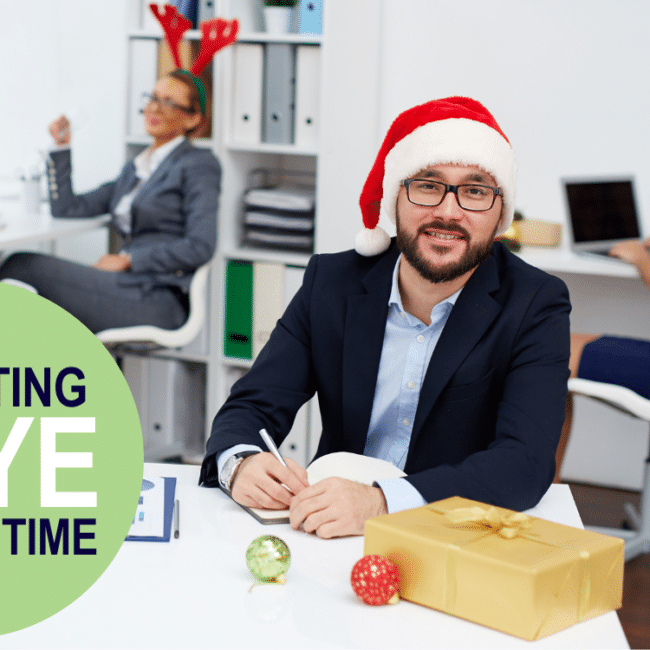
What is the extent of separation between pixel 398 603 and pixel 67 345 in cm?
44

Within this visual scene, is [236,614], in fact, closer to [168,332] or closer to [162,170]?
[168,332]

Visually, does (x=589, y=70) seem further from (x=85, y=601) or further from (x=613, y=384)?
(x=85, y=601)

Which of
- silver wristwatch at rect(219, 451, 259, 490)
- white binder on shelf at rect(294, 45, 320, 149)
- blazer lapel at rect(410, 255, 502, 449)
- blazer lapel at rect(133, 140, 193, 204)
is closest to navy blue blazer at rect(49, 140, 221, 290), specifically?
blazer lapel at rect(133, 140, 193, 204)

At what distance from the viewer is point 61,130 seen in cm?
348

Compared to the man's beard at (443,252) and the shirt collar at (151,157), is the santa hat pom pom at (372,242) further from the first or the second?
the shirt collar at (151,157)

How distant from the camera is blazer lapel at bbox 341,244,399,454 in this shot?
5.21 ft

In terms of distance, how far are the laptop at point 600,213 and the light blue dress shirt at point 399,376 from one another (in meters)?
1.65

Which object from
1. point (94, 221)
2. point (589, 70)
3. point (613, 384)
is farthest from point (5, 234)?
point (589, 70)

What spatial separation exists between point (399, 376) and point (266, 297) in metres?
1.89

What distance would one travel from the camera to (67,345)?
90 centimetres

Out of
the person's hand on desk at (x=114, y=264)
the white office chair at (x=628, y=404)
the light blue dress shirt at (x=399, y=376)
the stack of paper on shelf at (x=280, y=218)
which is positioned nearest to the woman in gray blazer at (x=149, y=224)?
the person's hand on desk at (x=114, y=264)

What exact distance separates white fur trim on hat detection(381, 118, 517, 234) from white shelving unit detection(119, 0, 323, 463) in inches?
68.2

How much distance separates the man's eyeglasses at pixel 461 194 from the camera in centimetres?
155

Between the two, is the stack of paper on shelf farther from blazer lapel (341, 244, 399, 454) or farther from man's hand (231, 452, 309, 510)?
man's hand (231, 452, 309, 510)
